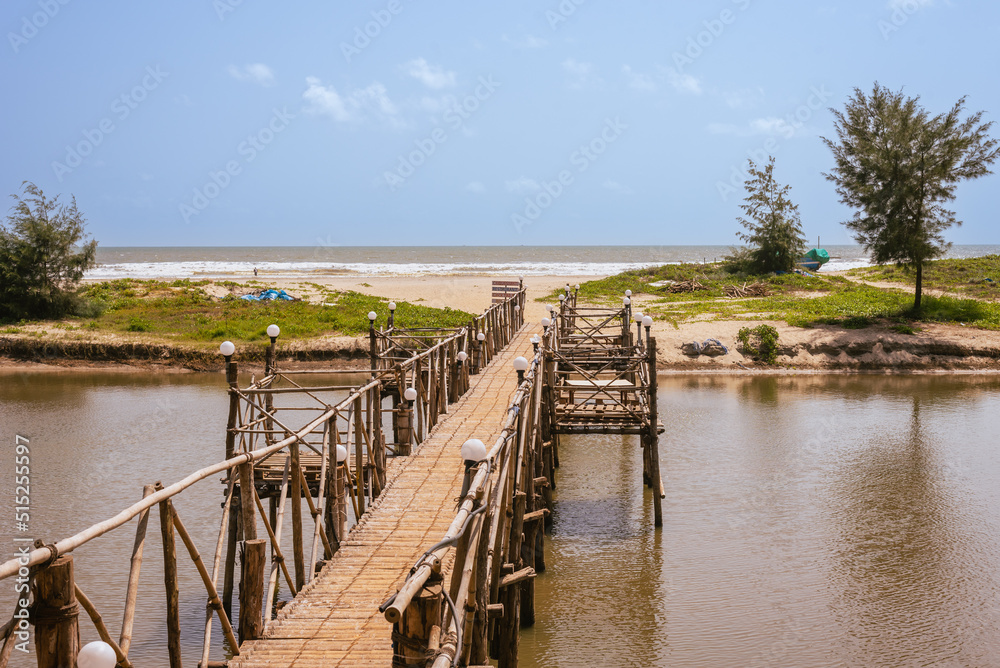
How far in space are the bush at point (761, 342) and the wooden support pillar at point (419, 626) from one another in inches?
988

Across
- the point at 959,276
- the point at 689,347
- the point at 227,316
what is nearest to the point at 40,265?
the point at 227,316

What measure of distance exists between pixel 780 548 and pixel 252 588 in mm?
8687

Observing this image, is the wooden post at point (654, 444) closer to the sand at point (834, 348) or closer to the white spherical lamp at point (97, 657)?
the white spherical lamp at point (97, 657)

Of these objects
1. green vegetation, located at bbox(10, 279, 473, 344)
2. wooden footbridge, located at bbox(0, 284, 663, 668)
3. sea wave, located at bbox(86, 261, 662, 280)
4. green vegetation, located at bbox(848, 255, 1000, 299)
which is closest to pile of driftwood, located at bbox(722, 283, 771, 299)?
green vegetation, located at bbox(848, 255, 1000, 299)

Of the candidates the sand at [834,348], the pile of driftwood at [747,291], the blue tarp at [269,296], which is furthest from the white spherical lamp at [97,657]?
the pile of driftwood at [747,291]

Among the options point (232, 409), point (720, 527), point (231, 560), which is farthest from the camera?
point (720, 527)

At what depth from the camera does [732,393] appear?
2364cm

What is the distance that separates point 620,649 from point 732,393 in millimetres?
15622

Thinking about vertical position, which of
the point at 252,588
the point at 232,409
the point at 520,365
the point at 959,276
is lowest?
the point at 252,588

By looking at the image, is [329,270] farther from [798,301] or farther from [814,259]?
[798,301]

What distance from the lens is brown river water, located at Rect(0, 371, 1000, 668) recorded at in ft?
30.6

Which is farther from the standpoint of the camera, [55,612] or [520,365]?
[520,365]

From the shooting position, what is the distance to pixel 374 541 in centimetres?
750

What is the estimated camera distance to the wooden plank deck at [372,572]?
17.8 ft
